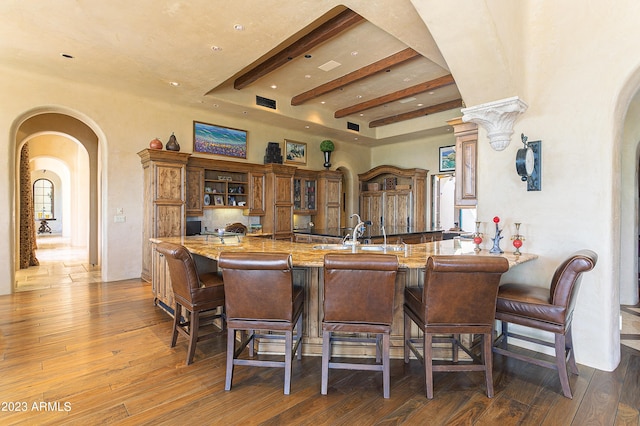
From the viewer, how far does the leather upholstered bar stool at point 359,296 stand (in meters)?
2.05

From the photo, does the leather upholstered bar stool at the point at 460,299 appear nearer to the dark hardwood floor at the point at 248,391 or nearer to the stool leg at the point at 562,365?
the dark hardwood floor at the point at 248,391

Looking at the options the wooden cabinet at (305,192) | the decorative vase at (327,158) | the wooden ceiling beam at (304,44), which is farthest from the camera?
the decorative vase at (327,158)

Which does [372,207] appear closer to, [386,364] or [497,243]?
[497,243]

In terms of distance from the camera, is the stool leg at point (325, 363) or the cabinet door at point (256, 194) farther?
the cabinet door at point (256, 194)

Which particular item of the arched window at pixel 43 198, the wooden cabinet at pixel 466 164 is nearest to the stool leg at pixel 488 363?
the wooden cabinet at pixel 466 164

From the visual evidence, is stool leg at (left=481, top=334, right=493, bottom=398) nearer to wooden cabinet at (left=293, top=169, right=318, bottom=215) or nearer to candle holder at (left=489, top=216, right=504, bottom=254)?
candle holder at (left=489, top=216, right=504, bottom=254)

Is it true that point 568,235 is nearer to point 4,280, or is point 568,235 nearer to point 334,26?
point 334,26

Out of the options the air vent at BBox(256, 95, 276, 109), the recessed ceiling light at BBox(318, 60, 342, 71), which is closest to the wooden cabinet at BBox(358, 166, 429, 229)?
the air vent at BBox(256, 95, 276, 109)

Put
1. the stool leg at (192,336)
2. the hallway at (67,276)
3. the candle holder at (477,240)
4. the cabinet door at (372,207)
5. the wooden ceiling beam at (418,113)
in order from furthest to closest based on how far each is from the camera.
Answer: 1. the cabinet door at (372,207)
2. the wooden ceiling beam at (418,113)
3. the hallway at (67,276)
4. the candle holder at (477,240)
5. the stool leg at (192,336)

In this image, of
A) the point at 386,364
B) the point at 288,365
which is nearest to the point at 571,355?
the point at 386,364

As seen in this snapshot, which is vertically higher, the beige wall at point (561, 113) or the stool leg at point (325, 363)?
the beige wall at point (561, 113)

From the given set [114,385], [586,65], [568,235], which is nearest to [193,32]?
[114,385]

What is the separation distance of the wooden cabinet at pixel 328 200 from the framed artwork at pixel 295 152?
1.99 feet

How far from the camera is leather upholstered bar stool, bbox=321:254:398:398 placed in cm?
205
